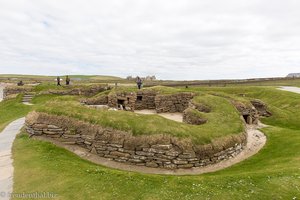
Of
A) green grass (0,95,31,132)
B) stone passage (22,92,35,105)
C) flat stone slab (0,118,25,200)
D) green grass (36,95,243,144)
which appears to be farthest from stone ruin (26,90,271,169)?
stone passage (22,92,35,105)

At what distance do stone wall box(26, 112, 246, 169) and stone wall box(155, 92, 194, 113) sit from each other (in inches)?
485

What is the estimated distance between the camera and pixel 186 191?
8.81 meters

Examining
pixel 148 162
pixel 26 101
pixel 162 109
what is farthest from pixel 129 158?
pixel 26 101

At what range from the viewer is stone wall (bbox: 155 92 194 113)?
27406 millimetres

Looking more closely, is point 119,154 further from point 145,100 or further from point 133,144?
point 145,100

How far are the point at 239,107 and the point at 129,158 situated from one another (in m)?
14.6

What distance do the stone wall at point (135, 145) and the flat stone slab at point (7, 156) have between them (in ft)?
5.74

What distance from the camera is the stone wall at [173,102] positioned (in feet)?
89.9

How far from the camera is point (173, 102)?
1086 inches

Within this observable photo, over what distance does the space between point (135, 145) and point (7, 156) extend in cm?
671

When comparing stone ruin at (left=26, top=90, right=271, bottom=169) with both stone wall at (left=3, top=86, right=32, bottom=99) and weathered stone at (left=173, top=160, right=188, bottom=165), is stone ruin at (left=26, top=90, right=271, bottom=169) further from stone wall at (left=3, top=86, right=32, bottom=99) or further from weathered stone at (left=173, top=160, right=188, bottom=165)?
stone wall at (left=3, top=86, right=32, bottom=99)

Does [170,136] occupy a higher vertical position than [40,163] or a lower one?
higher

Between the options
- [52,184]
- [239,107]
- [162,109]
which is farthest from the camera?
[162,109]

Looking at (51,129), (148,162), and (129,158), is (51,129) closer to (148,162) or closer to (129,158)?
(129,158)
